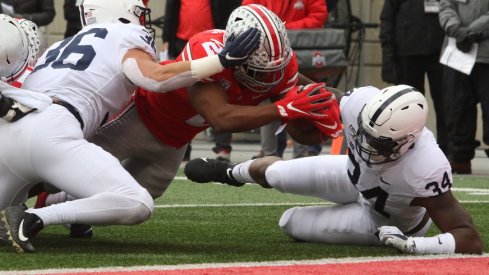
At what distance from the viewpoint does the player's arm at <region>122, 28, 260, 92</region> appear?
5.89m

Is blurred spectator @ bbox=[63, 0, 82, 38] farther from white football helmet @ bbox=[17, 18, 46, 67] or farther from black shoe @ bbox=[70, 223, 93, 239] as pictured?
black shoe @ bbox=[70, 223, 93, 239]

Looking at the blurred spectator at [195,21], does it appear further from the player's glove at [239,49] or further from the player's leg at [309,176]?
the player's glove at [239,49]

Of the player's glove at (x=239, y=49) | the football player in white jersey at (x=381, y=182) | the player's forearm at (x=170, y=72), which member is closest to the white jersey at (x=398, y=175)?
the football player in white jersey at (x=381, y=182)

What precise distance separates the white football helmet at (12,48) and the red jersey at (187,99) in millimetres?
686

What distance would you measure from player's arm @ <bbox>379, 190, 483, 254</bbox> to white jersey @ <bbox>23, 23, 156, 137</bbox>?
132cm

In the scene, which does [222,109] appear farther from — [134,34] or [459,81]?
[459,81]

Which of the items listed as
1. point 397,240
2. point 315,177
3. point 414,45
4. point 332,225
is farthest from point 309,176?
point 414,45

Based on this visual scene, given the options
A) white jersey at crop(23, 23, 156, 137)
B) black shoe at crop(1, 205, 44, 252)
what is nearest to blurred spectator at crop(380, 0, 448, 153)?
white jersey at crop(23, 23, 156, 137)

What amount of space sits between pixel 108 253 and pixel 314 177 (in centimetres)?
102

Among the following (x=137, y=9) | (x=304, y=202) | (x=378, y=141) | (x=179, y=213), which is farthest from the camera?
(x=304, y=202)

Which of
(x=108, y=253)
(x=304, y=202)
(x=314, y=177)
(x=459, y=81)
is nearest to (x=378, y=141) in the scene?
(x=314, y=177)

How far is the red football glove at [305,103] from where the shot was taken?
608 cm

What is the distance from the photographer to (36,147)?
5.80m

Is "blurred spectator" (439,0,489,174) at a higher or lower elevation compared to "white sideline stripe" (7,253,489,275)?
lower
